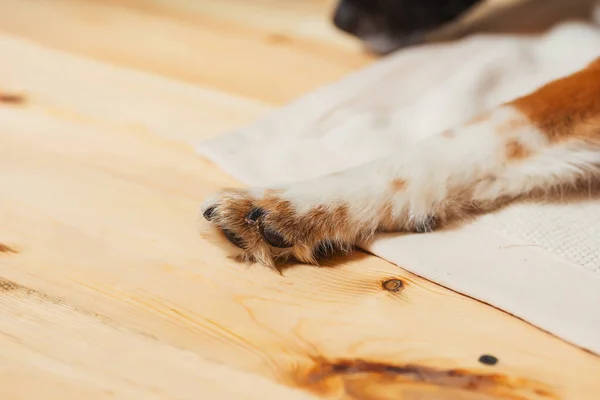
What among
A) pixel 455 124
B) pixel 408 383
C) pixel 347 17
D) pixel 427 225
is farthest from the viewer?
pixel 347 17

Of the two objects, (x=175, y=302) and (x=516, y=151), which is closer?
(x=175, y=302)

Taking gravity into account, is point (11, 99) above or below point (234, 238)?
above

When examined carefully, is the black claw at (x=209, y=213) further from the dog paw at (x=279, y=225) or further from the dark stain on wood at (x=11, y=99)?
the dark stain on wood at (x=11, y=99)

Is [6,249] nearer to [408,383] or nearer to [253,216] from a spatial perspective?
[253,216]

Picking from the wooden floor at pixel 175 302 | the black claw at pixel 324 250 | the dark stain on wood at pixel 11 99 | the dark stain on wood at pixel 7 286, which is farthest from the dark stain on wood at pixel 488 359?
the dark stain on wood at pixel 11 99

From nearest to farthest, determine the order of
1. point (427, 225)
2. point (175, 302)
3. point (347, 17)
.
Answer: point (175, 302), point (427, 225), point (347, 17)

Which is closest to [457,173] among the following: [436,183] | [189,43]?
[436,183]
